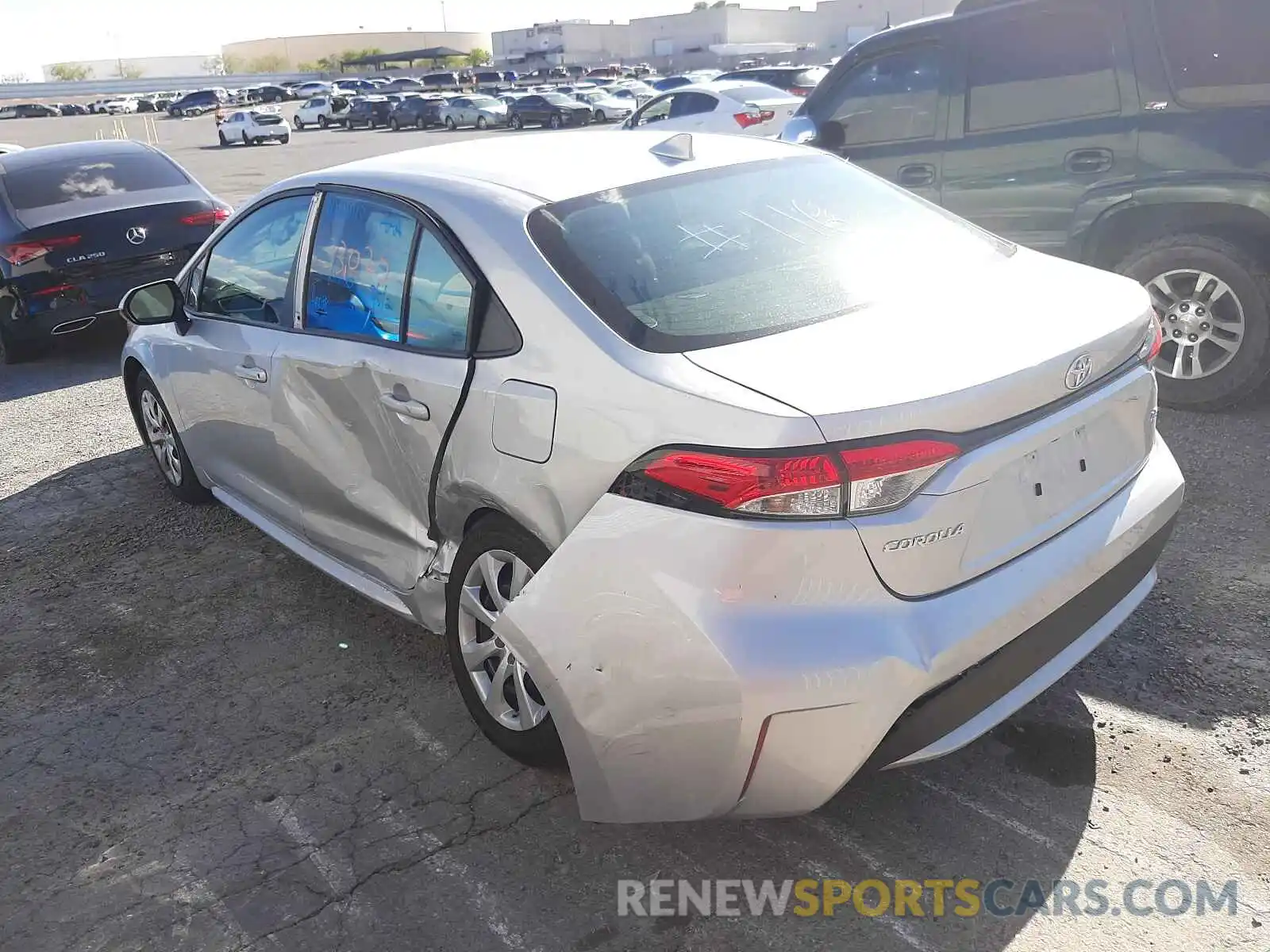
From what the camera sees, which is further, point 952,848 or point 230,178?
point 230,178

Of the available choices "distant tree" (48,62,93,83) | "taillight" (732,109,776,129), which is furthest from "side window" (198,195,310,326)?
"distant tree" (48,62,93,83)

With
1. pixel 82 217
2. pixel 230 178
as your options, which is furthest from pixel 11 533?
pixel 230 178

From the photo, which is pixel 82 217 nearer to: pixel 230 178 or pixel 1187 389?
pixel 1187 389

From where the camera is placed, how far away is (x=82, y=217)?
7918mm

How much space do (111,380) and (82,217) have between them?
120 centimetres

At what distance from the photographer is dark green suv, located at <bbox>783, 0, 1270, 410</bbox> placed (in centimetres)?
503

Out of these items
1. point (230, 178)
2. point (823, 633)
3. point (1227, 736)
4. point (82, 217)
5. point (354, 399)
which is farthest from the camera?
point (230, 178)

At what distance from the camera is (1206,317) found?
5.22m

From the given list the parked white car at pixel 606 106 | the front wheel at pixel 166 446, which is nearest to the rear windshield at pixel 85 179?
the front wheel at pixel 166 446

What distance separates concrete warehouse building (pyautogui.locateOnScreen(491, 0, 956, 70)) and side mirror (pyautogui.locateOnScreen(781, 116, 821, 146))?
93177mm

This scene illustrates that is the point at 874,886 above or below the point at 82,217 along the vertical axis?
below

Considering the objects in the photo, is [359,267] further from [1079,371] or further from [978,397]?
[1079,371]

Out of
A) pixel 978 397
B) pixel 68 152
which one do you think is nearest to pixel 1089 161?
pixel 978 397

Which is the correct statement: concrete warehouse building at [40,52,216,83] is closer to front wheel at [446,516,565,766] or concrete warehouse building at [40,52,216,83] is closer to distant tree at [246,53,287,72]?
distant tree at [246,53,287,72]
